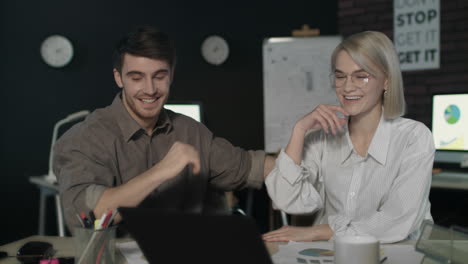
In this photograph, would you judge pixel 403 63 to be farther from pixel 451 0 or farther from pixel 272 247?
pixel 272 247

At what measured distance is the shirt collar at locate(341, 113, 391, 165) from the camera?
6.13 ft

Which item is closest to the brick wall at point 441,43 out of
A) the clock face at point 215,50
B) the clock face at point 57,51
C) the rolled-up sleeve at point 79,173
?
the clock face at point 215,50

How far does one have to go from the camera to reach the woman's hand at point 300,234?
158 centimetres

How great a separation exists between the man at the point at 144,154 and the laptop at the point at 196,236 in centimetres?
49

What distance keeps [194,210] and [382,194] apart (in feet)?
2.09

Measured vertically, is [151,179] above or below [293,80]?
below

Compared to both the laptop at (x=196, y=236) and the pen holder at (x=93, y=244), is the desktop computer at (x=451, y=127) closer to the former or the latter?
the pen holder at (x=93, y=244)

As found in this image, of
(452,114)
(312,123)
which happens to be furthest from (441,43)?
(312,123)

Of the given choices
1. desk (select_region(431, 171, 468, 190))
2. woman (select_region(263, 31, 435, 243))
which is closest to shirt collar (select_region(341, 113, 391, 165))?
woman (select_region(263, 31, 435, 243))

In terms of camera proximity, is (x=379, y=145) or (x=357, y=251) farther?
(x=379, y=145)

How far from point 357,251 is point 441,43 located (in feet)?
12.8

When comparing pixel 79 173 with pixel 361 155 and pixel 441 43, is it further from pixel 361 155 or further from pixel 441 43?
pixel 441 43

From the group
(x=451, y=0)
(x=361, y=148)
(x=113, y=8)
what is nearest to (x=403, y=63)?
(x=451, y=0)

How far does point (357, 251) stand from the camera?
1.13 m
